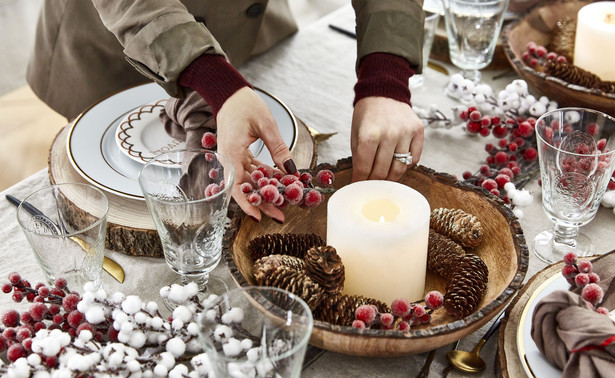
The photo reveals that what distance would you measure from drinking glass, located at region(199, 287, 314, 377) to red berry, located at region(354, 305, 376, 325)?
9 cm

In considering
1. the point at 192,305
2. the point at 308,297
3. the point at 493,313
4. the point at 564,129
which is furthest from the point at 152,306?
the point at 564,129

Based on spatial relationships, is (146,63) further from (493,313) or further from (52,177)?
(493,313)

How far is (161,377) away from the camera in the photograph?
2.03 feet

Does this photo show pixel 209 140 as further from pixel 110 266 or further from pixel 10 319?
pixel 10 319

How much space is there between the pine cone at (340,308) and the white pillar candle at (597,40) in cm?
73

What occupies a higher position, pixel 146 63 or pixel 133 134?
pixel 146 63

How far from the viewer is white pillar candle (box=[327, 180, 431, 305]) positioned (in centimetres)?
69

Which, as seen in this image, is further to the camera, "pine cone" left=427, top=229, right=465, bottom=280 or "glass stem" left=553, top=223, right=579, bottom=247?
"glass stem" left=553, top=223, right=579, bottom=247

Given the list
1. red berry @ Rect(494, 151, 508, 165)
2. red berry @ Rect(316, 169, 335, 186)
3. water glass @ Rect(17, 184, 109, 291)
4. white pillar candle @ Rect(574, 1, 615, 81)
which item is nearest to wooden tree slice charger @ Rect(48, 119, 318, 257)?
water glass @ Rect(17, 184, 109, 291)

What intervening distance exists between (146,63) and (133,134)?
134 mm

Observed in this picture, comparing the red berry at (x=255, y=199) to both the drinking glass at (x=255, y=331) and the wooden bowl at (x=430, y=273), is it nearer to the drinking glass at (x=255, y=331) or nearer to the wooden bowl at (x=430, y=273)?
the wooden bowl at (x=430, y=273)

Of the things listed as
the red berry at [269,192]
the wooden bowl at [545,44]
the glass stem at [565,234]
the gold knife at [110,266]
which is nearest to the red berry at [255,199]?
the red berry at [269,192]

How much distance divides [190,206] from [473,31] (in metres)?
0.74

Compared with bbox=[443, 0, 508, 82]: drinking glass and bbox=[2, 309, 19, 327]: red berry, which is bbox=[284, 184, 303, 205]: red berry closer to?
bbox=[2, 309, 19, 327]: red berry
